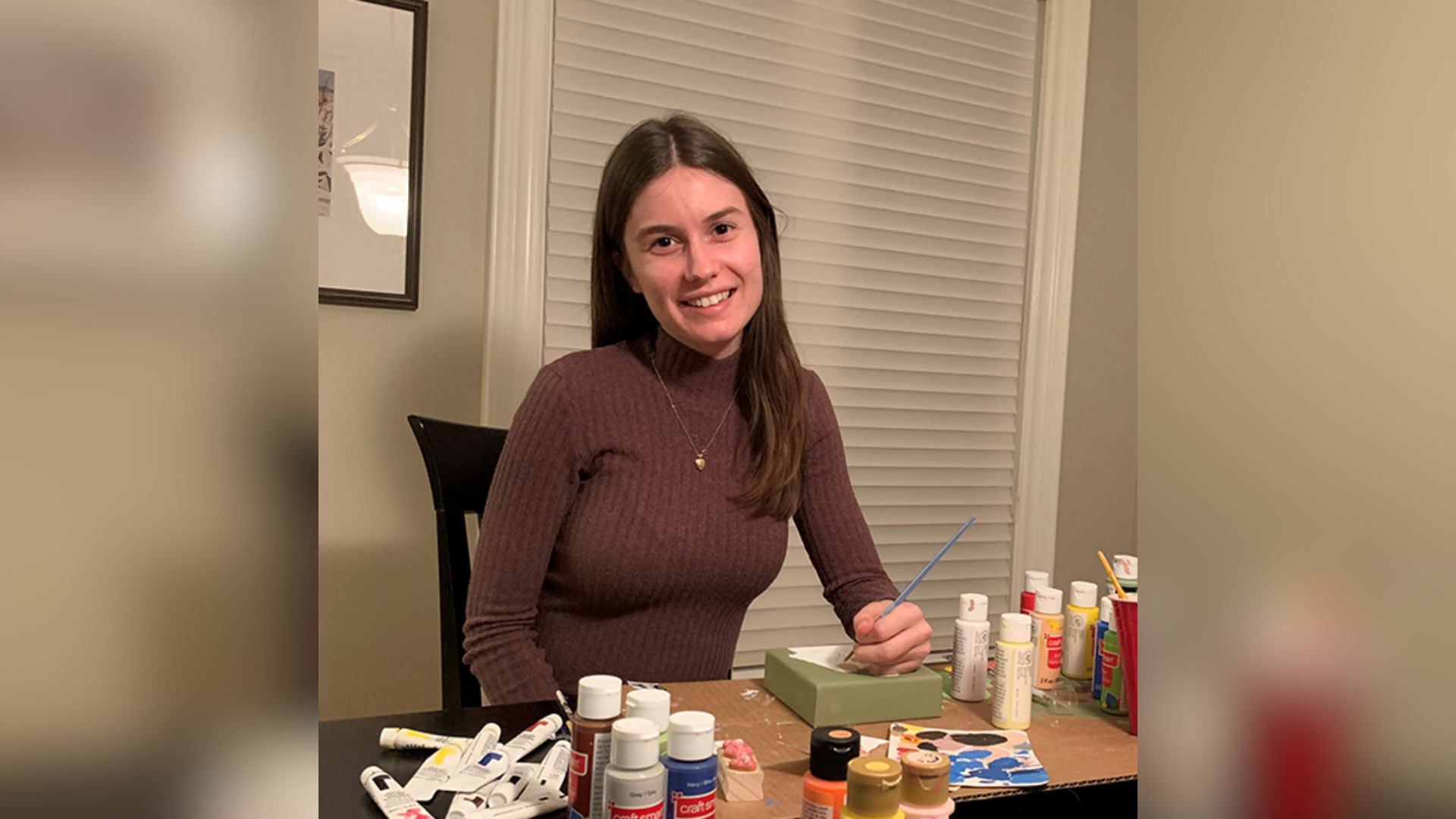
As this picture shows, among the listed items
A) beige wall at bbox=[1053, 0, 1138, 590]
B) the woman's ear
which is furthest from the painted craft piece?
beige wall at bbox=[1053, 0, 1138, 590]

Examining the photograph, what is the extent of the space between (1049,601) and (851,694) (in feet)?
1.15

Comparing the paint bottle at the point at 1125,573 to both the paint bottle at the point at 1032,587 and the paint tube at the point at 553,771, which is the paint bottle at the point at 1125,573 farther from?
the paint tube at the point at 553,771

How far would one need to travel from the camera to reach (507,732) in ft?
2.81

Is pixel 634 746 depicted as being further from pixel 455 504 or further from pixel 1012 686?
pixel 455 504

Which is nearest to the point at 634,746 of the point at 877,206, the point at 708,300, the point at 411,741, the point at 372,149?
the point at 411,741

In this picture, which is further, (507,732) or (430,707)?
(430,707)

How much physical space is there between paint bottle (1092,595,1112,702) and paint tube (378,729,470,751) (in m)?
0.71

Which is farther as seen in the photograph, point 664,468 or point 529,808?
point 664,468

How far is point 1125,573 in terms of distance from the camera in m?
1.09

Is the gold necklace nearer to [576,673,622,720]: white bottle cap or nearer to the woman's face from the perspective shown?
the woman's face

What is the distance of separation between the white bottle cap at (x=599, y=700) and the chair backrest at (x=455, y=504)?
629 millimetres
